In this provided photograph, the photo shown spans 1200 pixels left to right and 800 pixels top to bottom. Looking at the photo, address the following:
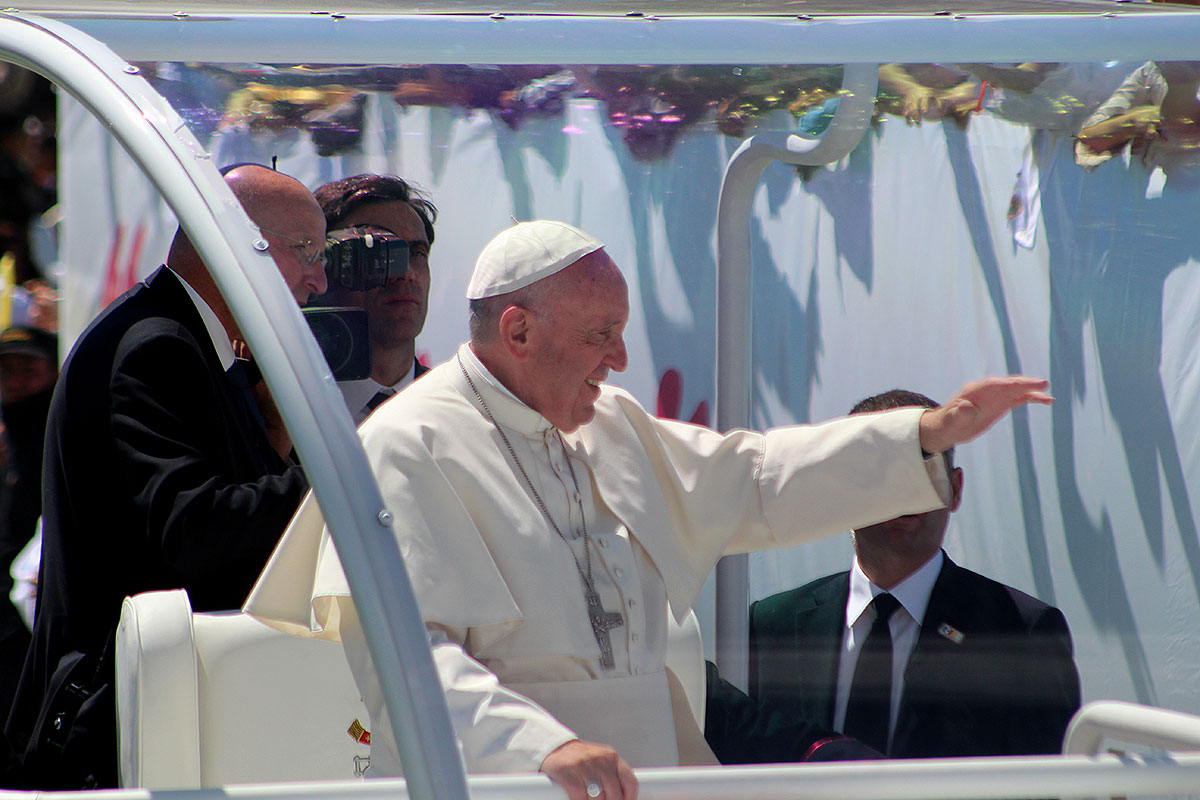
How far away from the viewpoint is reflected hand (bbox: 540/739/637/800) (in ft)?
5.61

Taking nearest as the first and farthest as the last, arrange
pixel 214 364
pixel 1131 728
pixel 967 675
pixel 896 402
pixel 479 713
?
pixel 479 713 → pixel 1131 728 → pixel 214 364 → pixel 967 675 → pixel 896 402

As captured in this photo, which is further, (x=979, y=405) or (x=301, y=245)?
(x=301, y=245)

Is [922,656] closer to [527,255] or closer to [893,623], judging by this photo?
[893,623]

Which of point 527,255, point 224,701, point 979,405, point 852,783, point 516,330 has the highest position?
point 527,255

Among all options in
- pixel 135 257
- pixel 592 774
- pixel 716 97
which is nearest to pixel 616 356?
pixel 592 774

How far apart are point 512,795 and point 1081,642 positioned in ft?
5.36

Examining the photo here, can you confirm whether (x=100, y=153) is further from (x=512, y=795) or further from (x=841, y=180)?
(x=512, y=795)

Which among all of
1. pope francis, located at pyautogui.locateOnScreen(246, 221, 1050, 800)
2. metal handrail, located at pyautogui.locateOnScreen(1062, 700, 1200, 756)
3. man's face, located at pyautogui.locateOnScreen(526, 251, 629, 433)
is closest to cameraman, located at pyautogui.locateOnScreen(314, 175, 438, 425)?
pope francis, located at pyautogui.locateOnScreen(246, 221, 1050, 800)

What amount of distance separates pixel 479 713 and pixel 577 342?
62cm

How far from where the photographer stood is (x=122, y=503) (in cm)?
228

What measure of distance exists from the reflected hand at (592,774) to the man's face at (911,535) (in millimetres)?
1316

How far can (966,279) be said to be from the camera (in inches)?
115

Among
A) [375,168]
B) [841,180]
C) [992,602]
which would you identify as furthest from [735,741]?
[375,168]

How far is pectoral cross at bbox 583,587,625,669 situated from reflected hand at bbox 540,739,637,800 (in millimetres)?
354
